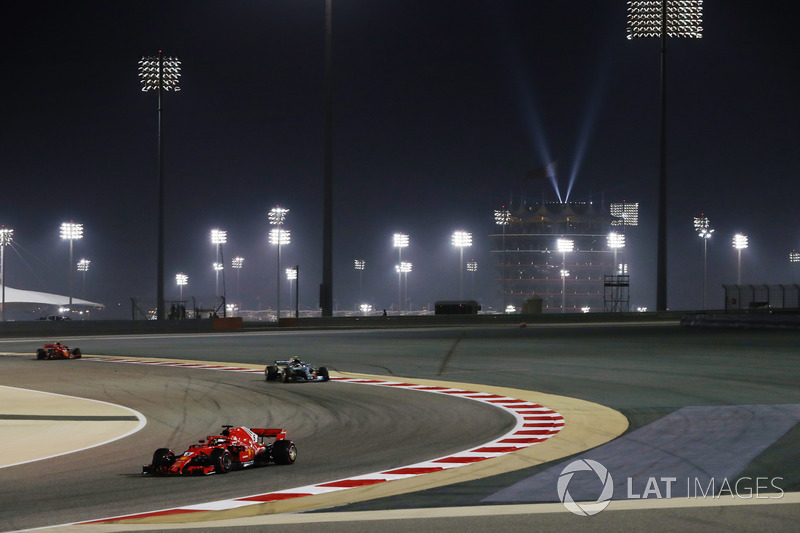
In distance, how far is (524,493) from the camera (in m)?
8.34

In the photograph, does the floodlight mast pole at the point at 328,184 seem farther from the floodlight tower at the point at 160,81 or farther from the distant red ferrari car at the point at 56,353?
the distant red ferrari car at the point at 56,353

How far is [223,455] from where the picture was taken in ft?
31.4

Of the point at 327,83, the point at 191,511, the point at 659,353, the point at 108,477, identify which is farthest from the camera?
the point at 327,83

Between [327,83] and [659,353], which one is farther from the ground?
[327,83]

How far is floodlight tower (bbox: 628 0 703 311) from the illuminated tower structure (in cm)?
11155

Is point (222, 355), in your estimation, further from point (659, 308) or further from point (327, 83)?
point (659, 308)

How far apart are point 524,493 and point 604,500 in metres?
0.73

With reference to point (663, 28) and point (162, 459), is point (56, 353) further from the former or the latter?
point (663, 28)

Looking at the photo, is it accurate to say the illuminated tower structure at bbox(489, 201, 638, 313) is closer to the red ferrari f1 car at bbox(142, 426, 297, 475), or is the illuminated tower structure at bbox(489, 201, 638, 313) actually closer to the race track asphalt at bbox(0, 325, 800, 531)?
the race track asphalt at bbox(0, 325, 800, 531)

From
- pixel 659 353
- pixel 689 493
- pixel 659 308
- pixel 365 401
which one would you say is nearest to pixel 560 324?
pixel 659 308

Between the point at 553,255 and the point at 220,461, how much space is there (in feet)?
556

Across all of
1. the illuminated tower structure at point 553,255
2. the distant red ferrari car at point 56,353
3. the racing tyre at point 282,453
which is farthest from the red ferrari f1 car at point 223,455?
the illuminated tower structure at point 553,255

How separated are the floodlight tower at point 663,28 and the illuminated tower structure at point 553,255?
11155cm

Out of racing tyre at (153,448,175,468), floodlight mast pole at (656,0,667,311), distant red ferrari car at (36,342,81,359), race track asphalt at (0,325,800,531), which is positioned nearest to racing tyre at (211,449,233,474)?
race track asphalt at (0,325,800,531)
